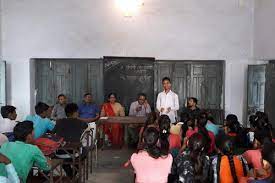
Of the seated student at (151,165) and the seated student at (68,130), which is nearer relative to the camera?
the seated student at (151,165)

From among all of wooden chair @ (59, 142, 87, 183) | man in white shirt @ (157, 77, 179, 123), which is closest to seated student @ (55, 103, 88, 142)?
wooden chair @ (59, 142, 87, 183)

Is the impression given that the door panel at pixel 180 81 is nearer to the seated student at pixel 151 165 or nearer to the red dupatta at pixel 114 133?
the red dupatta at pixel 114 133

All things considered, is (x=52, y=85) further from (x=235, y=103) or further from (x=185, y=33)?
(x=235, y=103)

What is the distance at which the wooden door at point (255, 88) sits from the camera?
7543 mm

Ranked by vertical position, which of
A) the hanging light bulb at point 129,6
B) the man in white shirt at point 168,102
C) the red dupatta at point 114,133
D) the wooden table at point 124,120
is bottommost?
the red dupatta at point 114,133

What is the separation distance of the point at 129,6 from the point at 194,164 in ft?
18.3

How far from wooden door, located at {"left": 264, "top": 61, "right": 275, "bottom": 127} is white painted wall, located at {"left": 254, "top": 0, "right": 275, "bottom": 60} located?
31cm

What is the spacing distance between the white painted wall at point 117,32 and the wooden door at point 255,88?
529mm

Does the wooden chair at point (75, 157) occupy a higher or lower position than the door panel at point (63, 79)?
lower

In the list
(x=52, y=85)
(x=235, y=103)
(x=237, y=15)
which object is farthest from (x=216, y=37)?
(x=52, y=85)

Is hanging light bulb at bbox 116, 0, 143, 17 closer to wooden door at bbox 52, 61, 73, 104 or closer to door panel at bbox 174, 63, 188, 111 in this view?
door panel at bbox 174, 63, 188, 111

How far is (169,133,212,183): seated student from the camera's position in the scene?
128 inches

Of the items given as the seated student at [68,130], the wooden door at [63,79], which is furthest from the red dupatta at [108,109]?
the seated student at [68,130]

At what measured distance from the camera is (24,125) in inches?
139
